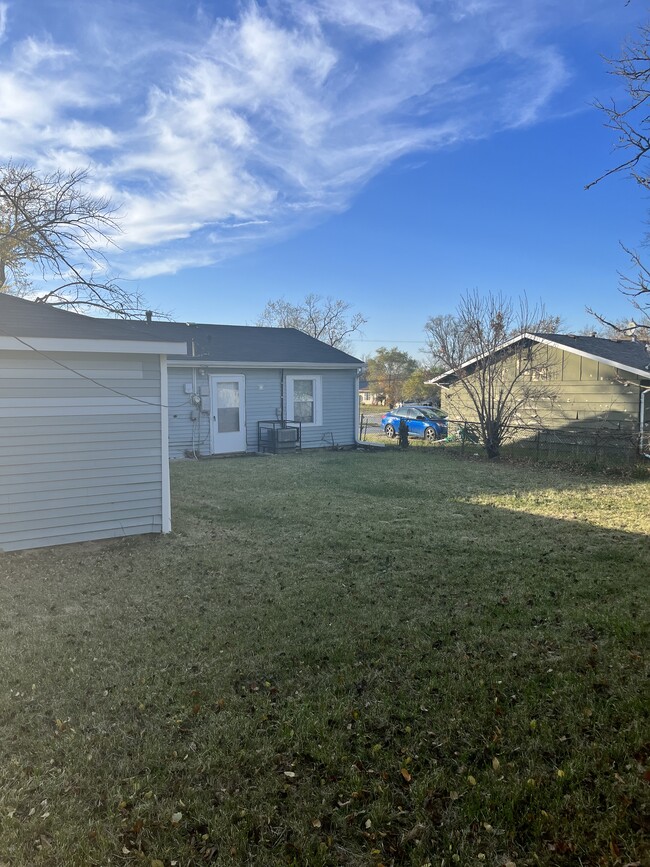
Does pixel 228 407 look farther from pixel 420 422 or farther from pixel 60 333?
pixel 60 333

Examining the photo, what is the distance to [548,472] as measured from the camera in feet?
40.3

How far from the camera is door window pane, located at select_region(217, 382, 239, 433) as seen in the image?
48.3 ft

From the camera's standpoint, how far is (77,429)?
657cm

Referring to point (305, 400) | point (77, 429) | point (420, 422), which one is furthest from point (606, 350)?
point (77, 429)

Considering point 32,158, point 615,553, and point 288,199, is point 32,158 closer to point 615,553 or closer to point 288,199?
point 288,199

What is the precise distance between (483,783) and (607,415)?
13.8m

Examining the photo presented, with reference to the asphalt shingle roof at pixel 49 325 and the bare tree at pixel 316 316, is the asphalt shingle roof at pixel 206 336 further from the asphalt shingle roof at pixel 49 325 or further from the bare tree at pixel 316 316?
the bare tree at pixel 316 316

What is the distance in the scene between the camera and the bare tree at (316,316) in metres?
42.1

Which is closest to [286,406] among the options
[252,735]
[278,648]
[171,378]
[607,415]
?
[171,378]

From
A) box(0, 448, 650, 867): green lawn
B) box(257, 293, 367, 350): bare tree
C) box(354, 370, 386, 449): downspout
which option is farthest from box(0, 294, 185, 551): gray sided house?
box(257, 293, 367, 350): bare tree

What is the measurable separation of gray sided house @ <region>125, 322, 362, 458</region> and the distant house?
12.5 ft

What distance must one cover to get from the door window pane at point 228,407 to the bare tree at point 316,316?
27.5m

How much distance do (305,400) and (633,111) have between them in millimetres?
11901

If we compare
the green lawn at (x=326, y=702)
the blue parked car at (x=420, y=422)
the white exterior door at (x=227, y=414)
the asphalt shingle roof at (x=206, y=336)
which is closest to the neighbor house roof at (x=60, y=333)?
the asphalt shingle roof at (x=206, y=336)
